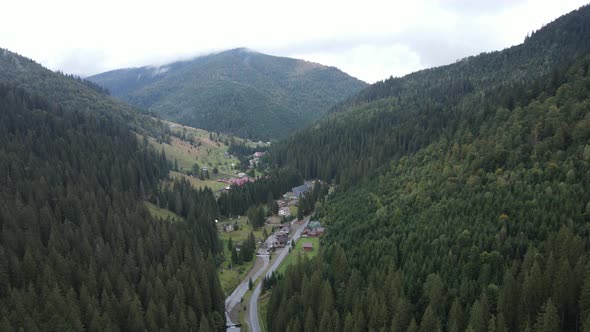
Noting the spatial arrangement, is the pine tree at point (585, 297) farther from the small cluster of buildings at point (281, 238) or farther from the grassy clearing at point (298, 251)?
the small cluster of buildings at point (281, 238)

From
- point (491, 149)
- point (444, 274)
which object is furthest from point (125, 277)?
point (491, 149)

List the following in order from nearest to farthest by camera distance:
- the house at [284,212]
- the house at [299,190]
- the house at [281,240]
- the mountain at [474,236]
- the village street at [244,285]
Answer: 1. the mountain at [474,236]
2. the village street at [244,285]
3. the house at [281,240]
4. the house at [284,212]
5. the house at [299,190]

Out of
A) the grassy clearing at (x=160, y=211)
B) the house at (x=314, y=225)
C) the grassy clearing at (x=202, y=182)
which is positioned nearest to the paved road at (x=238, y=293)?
the house at (x=314, y=225)

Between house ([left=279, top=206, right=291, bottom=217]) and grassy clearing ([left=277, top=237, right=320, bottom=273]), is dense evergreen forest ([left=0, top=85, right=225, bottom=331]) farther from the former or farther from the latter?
house ([left=279, top=206, right=291, bottom=217])

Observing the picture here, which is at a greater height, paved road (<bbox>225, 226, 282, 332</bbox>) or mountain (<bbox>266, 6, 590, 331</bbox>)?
mountain (<bbox>266, 6, 590, 331</bbox>)

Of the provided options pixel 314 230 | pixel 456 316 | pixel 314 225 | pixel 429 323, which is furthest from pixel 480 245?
pixel 314 225

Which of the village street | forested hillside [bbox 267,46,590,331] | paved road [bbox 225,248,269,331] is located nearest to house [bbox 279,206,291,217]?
the village street
